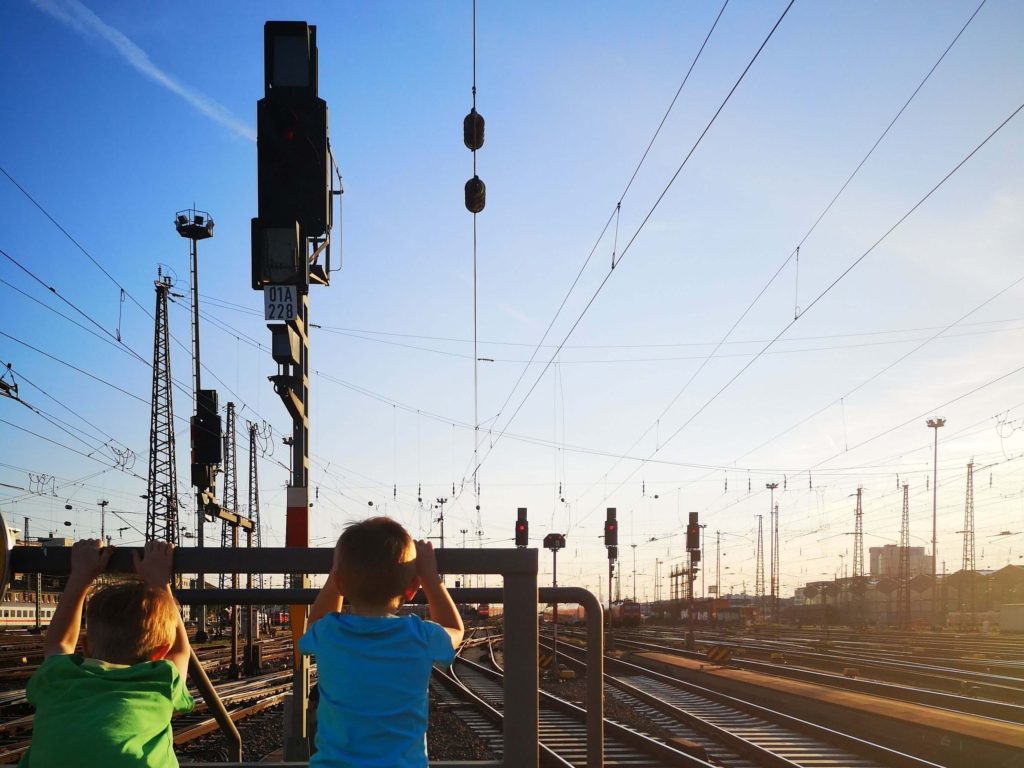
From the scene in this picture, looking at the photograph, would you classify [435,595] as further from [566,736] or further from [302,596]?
[566,736]

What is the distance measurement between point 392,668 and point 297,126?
19.0 feet

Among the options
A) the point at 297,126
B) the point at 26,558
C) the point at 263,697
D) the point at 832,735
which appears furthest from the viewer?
the point at 263,697

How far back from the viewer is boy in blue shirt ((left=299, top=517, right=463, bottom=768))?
2402 millimetres

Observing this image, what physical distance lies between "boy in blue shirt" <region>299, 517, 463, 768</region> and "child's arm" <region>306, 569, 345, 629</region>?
0.25 ft

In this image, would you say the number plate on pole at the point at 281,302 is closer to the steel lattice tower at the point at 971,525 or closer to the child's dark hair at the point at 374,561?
the child's dark hair at the point at 374,561

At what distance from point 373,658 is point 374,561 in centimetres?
23

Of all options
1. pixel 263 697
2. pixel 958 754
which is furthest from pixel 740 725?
pixel 263 697

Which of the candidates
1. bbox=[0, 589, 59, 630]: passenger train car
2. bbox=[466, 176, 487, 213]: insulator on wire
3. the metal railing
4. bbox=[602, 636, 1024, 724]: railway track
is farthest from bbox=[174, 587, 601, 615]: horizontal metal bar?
bbox=[0, 589, 59, 630]: passenger train car

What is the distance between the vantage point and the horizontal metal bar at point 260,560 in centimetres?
254

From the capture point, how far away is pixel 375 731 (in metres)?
2.40

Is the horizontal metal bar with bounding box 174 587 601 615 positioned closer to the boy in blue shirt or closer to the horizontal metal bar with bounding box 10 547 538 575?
the horizontal metal bar with bounding box 10 547 538 575

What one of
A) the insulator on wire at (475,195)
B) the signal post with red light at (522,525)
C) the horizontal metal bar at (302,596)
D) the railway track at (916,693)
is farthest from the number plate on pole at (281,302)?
the signal post with red light at (522,525)

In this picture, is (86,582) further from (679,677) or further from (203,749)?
(679,677)

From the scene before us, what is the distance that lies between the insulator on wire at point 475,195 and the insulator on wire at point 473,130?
0.86 metres
